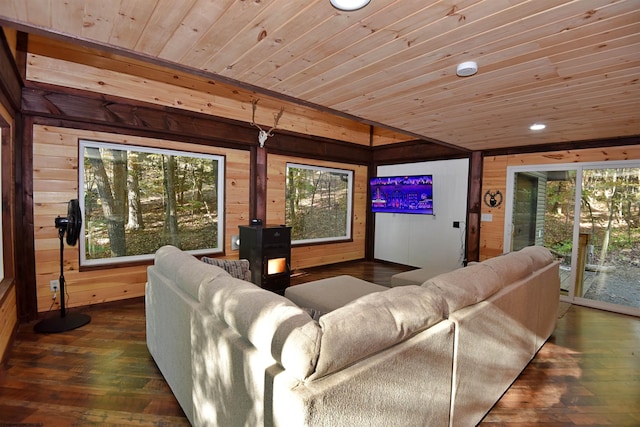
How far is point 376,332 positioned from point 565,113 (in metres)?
3.15

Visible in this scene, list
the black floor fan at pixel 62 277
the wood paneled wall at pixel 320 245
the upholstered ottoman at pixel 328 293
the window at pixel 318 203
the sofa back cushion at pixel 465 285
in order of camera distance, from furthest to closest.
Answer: the window at pixel 318 203
the wood paneled wall at pixel 320 245
the black floor fan at pixel 62 277
the upholstered ottoman at pixel 328 293
the sofa back cushion at pixel 465 285

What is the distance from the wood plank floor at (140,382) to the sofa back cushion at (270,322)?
1.02 m

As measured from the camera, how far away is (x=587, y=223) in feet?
13.9

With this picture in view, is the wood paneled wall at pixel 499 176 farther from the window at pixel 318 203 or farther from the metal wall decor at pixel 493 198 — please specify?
the window at pixel 318 203

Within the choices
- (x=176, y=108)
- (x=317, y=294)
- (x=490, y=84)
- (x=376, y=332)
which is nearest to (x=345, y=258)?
(x=317, y=294)

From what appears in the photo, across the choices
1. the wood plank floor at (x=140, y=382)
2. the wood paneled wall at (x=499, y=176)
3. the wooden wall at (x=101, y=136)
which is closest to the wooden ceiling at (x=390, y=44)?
the wood paneled wall at (x=499, y=176)

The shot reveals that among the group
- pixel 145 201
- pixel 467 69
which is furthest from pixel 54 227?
pixel 467 69

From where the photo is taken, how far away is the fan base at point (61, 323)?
299 centimetres

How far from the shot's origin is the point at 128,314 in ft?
11.5

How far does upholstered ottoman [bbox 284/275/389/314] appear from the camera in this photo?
8.55 ft

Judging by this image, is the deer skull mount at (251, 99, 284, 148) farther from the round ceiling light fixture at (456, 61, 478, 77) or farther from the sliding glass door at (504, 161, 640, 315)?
the sliding glass door at (504, 161, 640, 315)

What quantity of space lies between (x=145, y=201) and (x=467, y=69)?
3898 mm

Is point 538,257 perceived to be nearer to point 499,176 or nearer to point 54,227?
point 499,176

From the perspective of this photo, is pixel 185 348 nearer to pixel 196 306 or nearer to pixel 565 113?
pixel 196 306
